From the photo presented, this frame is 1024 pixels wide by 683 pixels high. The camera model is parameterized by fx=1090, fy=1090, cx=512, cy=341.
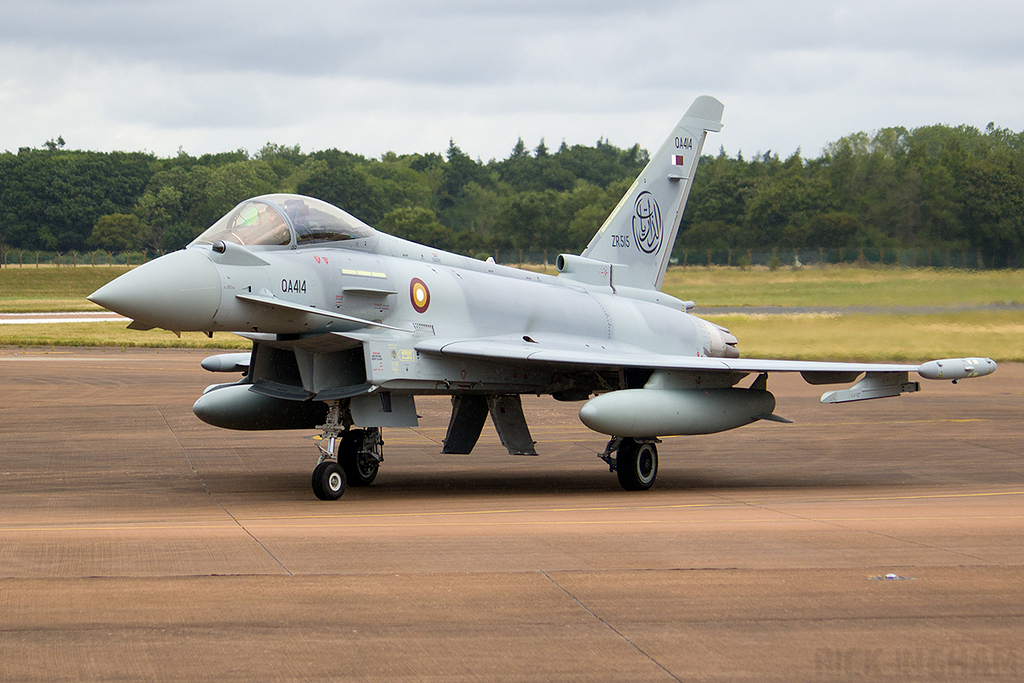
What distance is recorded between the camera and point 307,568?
8516 millimetres

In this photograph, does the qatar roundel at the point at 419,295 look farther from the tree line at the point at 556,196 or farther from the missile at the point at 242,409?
the tree line at the point at 556,196

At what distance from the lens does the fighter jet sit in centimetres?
1169

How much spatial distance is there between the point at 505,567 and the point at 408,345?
4718 mm

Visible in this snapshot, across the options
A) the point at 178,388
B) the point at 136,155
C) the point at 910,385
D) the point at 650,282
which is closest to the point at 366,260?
the point at 650,282

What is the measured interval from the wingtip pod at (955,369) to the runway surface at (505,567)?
1.47 m

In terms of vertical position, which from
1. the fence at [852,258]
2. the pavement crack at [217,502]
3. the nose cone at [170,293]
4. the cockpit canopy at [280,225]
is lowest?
the pavement crack at [217,502]

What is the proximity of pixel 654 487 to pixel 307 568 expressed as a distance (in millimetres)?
6896

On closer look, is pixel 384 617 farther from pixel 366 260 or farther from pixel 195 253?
pixel 366 260

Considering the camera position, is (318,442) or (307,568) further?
(318,442)

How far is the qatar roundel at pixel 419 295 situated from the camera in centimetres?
1330

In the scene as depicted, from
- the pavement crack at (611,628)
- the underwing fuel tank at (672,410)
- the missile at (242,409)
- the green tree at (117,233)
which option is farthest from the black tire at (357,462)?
the green tree at (117,233)

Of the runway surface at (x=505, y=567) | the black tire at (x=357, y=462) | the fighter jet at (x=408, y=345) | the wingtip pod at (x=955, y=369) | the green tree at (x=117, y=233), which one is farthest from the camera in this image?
the green tree at (x=117, y=233)

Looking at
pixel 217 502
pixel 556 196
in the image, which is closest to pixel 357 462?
pixel 217 502

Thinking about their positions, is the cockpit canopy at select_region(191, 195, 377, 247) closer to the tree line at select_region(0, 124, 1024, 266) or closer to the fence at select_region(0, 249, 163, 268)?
the tree line at select_region(0, 124, 1024, 266)
